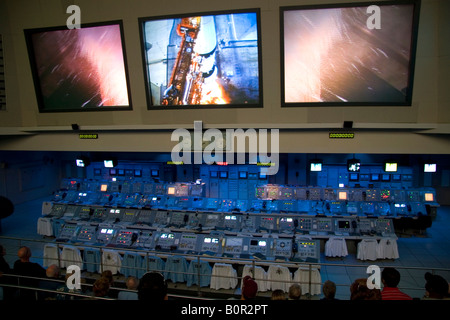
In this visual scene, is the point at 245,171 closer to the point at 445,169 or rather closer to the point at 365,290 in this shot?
the point at 445,169

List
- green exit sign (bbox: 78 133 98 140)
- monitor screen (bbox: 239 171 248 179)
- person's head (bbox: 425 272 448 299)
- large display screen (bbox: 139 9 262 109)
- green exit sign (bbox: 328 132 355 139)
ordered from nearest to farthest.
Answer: person's head (bbox: 425 272 448 299), large display screen (bbox: 139 9 262 109), green exit sign (bbox: 328 132 355 139), green exit sign (bbox: 78 133 98 140), monitor screen (bbox: 239 171 248 179)

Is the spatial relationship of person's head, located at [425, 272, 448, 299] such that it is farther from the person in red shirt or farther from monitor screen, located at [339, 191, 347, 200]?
monitor screen, located at [339, 191, 347, 200]

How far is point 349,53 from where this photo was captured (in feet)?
16.7

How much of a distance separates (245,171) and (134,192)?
4.24m

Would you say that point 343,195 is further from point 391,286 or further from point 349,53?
point 391,286

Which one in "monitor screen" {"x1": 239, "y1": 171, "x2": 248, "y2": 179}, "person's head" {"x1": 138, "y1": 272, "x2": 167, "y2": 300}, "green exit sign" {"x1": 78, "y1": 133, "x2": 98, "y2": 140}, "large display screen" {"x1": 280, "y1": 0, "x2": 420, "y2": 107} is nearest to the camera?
"person's head" {"x1": 138, "y1": 272, "x2": 167, "y2": 300}

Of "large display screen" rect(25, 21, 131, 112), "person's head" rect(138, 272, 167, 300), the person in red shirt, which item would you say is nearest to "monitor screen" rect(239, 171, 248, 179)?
"large display screen" rect(25, 21, 131, 112)

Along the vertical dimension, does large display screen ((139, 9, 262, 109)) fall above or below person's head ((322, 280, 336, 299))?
above

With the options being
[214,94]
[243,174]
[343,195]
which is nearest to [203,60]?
[214,94]

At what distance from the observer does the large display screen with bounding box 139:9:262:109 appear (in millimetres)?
5223

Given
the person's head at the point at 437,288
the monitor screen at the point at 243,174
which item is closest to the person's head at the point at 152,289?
the person's head at the point at 437,288

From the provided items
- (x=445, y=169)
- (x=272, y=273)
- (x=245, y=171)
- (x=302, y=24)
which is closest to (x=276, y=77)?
(x=302, y=24)

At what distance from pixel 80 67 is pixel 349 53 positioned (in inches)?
199

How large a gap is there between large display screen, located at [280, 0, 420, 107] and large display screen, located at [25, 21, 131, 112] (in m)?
3.11
